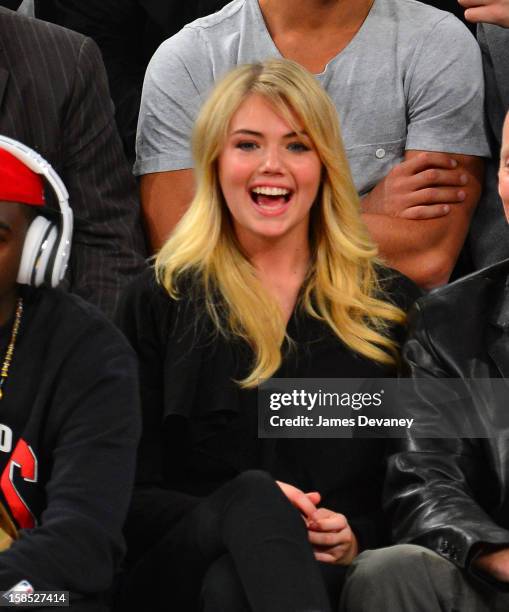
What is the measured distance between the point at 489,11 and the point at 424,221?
0.39 meters

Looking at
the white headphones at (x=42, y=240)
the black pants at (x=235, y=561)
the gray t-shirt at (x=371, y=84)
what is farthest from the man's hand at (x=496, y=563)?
the gray t-shirt at (x=371, y=84)

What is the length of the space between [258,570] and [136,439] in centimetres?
23

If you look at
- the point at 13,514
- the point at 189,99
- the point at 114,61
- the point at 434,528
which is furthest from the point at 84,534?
the point at 114,61

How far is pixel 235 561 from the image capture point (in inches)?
68.8

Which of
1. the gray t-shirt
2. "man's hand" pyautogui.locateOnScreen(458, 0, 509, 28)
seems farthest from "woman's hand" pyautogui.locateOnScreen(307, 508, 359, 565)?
"man's hand" pyautogui.locateOnScreen(458, 0, 509, 28)

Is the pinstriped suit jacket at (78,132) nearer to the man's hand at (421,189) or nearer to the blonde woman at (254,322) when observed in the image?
the blonde woman at (254,322)

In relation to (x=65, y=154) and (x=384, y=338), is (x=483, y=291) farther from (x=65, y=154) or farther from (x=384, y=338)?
(x=65, y=154)

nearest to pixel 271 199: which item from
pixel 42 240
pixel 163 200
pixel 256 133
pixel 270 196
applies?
pixel 270 196

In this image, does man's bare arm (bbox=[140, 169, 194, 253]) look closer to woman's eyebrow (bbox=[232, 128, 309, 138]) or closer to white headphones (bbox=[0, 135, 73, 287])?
woman's eyebrow (bbox=[232, 128, 309, 138])

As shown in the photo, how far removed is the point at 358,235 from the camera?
2240mm

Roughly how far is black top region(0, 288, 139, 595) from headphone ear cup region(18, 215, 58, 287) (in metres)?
0.06

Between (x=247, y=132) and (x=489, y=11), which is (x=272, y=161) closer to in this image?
(x=247, y=132)

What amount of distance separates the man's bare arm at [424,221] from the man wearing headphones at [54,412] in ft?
2.49

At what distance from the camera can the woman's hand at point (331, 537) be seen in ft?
6.43
